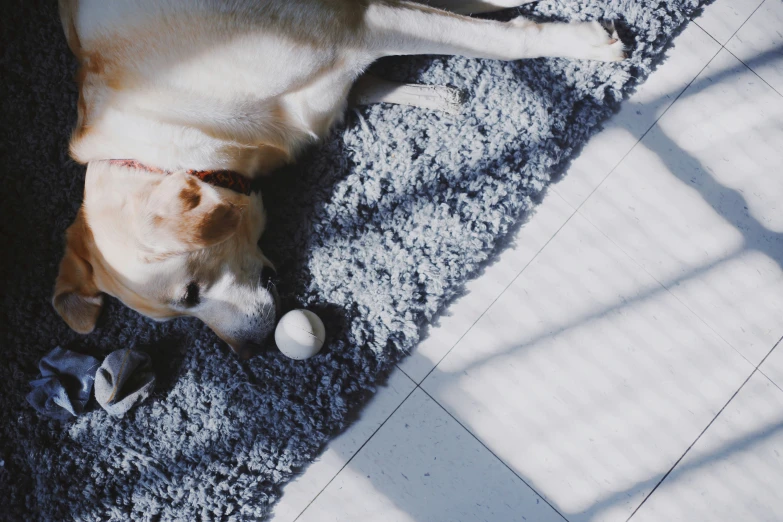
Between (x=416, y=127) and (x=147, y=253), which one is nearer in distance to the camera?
(x=147, y=253)

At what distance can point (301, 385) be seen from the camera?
201 cm

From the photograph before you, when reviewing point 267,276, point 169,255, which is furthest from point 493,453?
point 169,255

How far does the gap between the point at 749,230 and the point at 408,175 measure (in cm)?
113

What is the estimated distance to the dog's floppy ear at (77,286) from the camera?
1753mm

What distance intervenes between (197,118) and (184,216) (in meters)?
0.31

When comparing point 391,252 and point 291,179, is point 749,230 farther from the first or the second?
point 291,179

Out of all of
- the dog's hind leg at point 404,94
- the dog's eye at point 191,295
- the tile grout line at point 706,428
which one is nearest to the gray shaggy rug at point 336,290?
the dog's hind leg at point 404,94

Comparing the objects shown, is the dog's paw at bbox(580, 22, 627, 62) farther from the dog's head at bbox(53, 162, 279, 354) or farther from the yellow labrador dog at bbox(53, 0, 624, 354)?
the dog's head at bbox(53, 162, 279, 354)

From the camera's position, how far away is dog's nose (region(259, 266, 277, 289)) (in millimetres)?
1871

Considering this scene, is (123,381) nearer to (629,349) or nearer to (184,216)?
(184,216)

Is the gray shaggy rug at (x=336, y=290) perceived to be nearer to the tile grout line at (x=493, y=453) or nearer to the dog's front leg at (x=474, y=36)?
the dog's front leg at (x=474, y=36)

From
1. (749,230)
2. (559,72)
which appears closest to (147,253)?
(559,72)

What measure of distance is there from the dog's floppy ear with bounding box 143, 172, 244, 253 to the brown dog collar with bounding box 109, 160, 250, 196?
66mm

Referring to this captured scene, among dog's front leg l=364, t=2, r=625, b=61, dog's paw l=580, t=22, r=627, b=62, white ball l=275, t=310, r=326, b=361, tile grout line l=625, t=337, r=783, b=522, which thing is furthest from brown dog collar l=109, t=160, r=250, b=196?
tile grout line l=625, t=337, r=783, b=522
